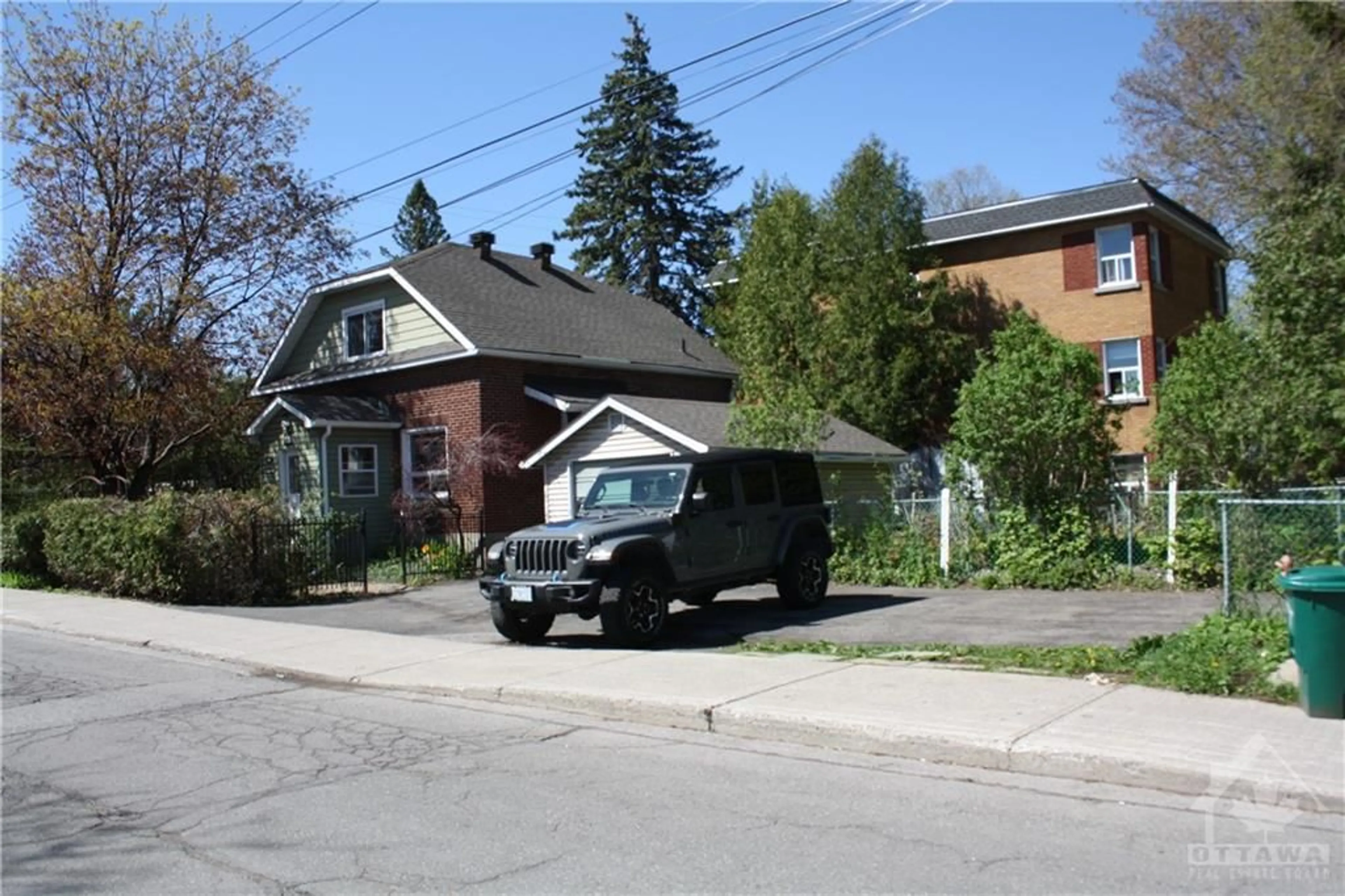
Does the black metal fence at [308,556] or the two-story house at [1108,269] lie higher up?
the two-story house at [1108,269]

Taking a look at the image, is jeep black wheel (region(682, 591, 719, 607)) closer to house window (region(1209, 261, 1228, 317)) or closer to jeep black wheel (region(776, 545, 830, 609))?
jeep black wheel (region(776, 545, 830, 609))

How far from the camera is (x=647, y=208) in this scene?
49906 mm

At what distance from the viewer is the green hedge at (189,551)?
17656 millimetres

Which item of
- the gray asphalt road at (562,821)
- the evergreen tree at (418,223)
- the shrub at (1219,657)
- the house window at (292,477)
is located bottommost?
the gray asphalt road at (562,821)

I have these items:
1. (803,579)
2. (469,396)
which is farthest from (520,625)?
(469,396)

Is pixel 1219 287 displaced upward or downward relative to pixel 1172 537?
upward

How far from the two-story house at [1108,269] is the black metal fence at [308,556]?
1817 centimetres

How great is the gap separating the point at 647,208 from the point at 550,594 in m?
40.1

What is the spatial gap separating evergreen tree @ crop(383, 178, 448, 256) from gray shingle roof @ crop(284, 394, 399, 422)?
39469 mm

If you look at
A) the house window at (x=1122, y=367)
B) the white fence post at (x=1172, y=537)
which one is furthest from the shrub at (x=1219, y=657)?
the house window at (x=1122, y=367)

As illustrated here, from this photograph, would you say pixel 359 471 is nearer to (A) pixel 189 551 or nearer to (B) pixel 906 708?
(A) pixel 189 551

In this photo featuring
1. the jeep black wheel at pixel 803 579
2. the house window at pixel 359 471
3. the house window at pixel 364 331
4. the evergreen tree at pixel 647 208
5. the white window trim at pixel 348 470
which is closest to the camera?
the jeep black wheel at pixel 803 579

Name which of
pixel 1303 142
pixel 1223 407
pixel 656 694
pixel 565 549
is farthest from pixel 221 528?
pixel 1303 142

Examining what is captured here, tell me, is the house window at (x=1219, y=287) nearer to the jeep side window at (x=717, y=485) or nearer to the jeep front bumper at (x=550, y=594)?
the jeep side window at (x=717, y=485)
